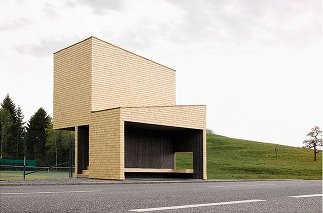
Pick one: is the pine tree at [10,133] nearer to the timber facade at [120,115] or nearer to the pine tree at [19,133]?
the pine tree at [19,133]

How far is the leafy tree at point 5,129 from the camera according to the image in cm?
7375

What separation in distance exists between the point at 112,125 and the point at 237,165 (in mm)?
27516

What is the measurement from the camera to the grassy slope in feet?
149

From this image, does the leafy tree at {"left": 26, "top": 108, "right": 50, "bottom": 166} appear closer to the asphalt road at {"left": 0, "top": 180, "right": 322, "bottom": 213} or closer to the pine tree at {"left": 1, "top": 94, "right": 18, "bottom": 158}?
the pine tree at {"left": 1, "top": 94, "right": 18, "bottom": 158}

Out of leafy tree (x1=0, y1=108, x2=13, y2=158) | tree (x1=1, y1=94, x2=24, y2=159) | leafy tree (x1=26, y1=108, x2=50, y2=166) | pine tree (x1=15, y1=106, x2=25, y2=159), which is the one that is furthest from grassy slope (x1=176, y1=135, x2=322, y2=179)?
leafy tree (x1=0, y1=108, x2=13, y2=158)

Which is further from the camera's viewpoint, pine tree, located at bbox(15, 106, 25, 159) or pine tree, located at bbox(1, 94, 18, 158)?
pine tree, located at bbox(15, 106, 25, 159)

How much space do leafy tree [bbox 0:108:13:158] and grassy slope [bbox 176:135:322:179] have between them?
3135cm

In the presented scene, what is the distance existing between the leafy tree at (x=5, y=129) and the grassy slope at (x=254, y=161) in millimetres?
31346

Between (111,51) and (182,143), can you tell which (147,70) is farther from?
(182,143)

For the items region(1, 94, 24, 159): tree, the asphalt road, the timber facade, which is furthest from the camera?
region(1, 94, 24, 159): tree

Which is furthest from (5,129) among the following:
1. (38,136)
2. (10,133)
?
(38,136)

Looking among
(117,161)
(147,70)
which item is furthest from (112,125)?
(147,70)

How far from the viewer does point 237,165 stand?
49.1 m

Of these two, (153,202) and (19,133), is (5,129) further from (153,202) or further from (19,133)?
(153,202)
